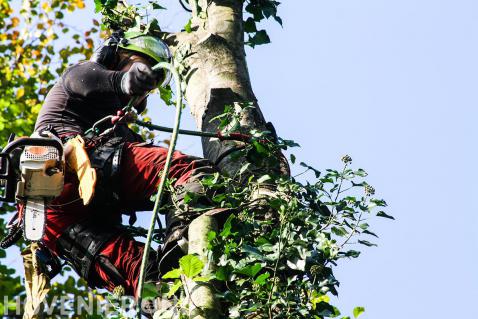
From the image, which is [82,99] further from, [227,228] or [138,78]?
[227,228]

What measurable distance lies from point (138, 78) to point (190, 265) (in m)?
1.41

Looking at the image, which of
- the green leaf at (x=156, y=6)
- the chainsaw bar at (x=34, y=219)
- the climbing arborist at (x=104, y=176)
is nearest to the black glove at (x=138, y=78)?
the climbing arborist at (x=104, y=176)

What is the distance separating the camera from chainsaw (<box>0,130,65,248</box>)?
3955 millimetres

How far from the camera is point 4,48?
36.9 feet

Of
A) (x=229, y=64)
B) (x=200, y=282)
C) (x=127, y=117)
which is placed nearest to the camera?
(x=200, y=282)

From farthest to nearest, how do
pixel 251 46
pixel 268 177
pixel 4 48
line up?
pixel 4 48 < pixel 251 46 < pixel 268 177

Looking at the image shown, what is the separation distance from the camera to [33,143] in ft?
13.0

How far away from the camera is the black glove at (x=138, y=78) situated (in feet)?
14.1

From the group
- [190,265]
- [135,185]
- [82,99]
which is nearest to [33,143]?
[135,185]

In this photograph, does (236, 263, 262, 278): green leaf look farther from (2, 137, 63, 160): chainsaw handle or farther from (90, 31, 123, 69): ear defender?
(90, 31, 123, 69): ear defender

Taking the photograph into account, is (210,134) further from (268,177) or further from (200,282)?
(200,282)

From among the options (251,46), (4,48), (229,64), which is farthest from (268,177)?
(4,48)

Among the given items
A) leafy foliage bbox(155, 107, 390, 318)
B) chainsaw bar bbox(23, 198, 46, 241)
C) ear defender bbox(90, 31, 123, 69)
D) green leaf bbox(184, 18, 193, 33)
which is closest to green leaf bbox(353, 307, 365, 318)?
leafy foliage bbox(155, 107, 390, 318)

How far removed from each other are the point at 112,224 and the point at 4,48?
751cm
